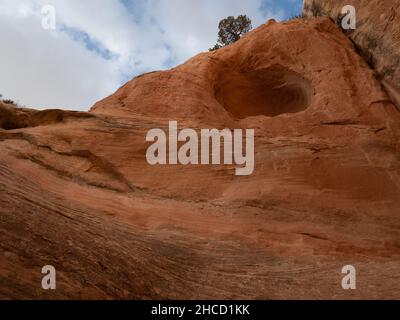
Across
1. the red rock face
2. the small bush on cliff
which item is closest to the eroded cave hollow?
the red rock face

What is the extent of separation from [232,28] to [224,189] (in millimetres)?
15601

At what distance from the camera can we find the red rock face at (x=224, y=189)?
233 inches

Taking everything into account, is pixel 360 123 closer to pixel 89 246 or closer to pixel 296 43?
pixel 296 43

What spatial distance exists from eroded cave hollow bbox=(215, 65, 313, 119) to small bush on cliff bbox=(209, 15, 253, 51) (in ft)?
28.5

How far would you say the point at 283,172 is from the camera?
31.3 feet

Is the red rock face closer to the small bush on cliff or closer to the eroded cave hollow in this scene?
the eroded cave hollow

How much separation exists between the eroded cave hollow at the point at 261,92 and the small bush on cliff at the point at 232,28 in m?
8.69

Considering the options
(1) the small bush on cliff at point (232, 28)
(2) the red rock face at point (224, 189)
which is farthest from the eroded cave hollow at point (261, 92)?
Answer: (1) the small bush on cliff at point (232, 28)

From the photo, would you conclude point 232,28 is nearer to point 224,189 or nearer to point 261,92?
point 261,92

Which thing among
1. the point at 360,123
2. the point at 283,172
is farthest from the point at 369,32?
the point at 283,172

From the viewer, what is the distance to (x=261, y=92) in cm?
1466

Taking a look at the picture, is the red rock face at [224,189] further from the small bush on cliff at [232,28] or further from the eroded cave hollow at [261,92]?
the small bush on cliff at [232,28]

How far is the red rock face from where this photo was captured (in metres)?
5.92

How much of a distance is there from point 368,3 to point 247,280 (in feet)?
34.5
